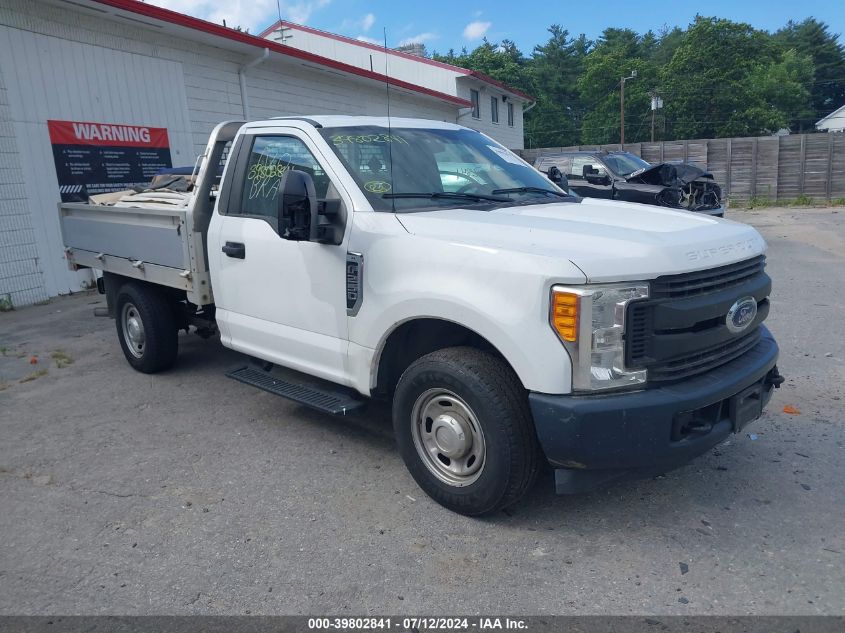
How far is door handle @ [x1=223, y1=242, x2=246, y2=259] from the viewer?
4.59 m

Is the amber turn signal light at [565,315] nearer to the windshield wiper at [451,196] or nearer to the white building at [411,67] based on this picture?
the windshield wiper at [451,196]

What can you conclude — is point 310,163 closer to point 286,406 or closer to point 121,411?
point 286,406

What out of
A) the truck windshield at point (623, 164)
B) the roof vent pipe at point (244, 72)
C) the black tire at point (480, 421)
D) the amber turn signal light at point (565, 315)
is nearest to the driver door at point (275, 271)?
the black tire at point (480, 421)

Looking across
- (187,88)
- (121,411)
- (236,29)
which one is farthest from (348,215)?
(236,29)

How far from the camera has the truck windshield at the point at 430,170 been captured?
404cm

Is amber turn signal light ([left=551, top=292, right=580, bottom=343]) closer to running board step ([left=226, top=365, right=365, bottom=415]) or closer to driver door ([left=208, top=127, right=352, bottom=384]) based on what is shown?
driver door ([left=208, top=127, right=352, bottom=384])

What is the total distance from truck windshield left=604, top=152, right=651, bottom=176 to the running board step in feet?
34.1

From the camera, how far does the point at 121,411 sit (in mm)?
5336

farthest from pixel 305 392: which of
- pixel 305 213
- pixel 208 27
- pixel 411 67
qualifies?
pixel 411 67

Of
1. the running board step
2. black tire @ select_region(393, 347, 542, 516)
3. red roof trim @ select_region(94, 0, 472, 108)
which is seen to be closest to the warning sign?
red roof trim @ select_region(94, 0, 472, 108)

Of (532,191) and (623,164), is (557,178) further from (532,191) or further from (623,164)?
(623,164)

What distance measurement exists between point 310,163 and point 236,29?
1038 centimetres

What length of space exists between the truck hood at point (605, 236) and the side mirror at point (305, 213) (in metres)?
0.41

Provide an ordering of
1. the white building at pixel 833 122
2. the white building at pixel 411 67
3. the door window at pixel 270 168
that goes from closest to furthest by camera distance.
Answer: the door window at pixel 270 168, the white building at pixel 411 67, the white building at pixel 833 122
